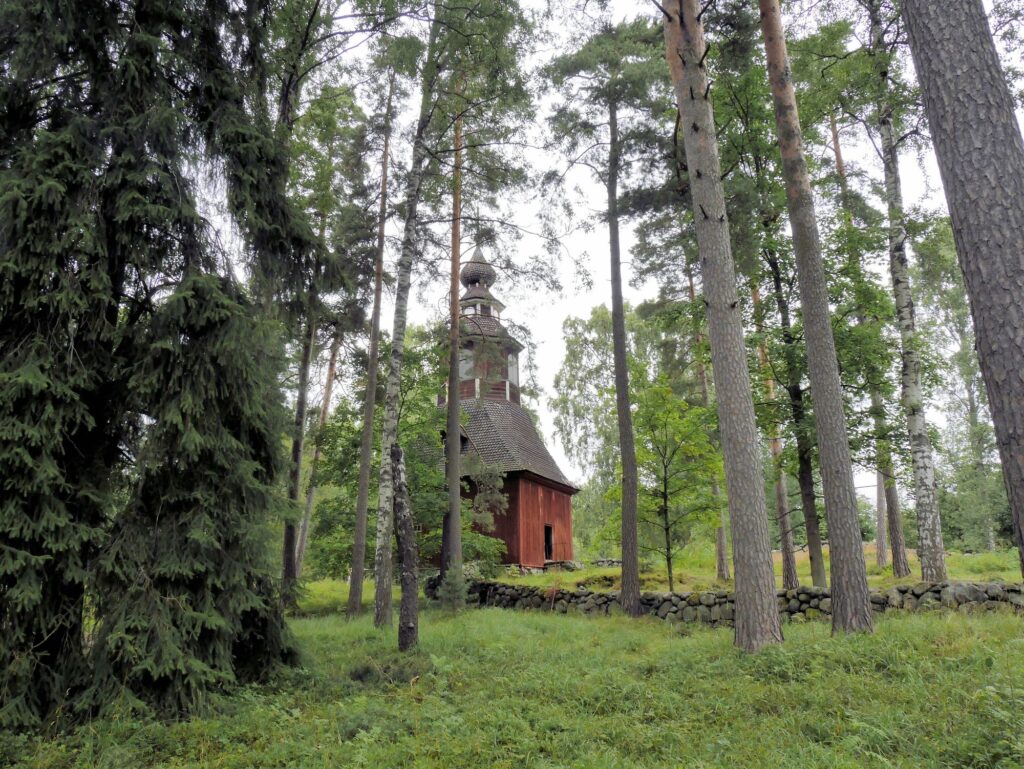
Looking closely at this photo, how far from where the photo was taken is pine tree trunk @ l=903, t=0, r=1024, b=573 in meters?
A: 2.87

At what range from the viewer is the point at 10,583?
15.6ft

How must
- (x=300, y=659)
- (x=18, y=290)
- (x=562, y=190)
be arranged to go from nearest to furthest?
(x=18, y=290), (x=300, y=659), (x=562, y=190)

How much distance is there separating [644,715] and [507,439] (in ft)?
55.0

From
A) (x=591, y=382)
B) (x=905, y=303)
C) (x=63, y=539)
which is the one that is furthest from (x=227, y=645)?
(x=591, y=382)

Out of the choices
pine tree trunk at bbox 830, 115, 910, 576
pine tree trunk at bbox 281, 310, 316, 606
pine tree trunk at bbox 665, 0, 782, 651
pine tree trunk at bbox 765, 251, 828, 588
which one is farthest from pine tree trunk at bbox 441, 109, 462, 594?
pine tree trunk at bbox 830, 115, 910, 576

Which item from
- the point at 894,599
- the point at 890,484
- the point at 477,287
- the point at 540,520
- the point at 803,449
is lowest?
the point at 894,599

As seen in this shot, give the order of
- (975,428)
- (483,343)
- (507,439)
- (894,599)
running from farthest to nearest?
(975,428)
(507,439)
(483,343)
(894,599)

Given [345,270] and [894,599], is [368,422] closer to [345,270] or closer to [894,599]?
[345,270]

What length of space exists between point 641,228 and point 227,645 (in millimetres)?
13639

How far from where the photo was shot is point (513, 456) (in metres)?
20.5

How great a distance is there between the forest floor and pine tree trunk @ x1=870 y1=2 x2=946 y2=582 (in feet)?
9.13

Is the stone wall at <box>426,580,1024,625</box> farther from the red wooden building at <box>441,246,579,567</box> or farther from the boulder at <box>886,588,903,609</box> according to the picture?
the red wooden building at <box>441,246,579,567</box>

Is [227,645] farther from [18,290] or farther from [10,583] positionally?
[18,290]

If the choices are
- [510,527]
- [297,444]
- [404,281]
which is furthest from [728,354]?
[510,527]
